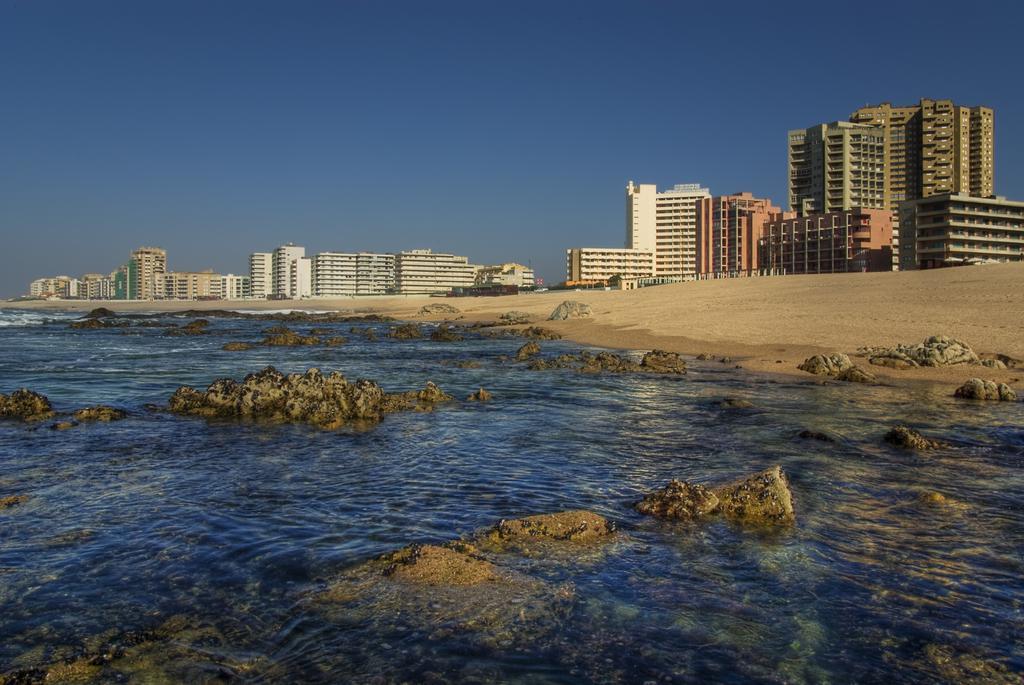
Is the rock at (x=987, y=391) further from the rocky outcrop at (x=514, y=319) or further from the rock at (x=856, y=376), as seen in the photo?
the rocky outcrop at (x=514, y=319)

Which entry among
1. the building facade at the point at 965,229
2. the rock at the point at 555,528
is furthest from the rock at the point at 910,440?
the building facade at the point at 965,229

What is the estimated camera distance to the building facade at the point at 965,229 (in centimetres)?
9719

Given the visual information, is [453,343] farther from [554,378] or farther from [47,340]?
[47,340]

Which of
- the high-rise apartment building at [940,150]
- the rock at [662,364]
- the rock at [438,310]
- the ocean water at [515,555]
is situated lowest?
the ocean water at [515,555]

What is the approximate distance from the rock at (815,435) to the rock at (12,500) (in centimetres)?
1096

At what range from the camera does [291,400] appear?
14.0 m

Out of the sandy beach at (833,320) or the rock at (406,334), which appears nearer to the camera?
the sandy beach at (833,320)

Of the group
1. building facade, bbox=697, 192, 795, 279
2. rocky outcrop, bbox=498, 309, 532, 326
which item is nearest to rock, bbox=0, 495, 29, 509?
rocky outcrop, bbox=498, 309, 532, 326

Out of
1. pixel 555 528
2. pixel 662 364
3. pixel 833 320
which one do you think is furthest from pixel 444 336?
pixel 555 528

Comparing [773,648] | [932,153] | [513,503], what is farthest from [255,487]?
[932,153]

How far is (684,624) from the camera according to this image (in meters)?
Answer: 5.04

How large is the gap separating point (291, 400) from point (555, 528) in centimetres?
852

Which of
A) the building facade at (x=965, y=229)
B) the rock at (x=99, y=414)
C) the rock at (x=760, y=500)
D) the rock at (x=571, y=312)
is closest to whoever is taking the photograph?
the rock at (x=760, y=500)

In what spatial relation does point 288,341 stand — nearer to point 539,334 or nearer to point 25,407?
point 539,334
